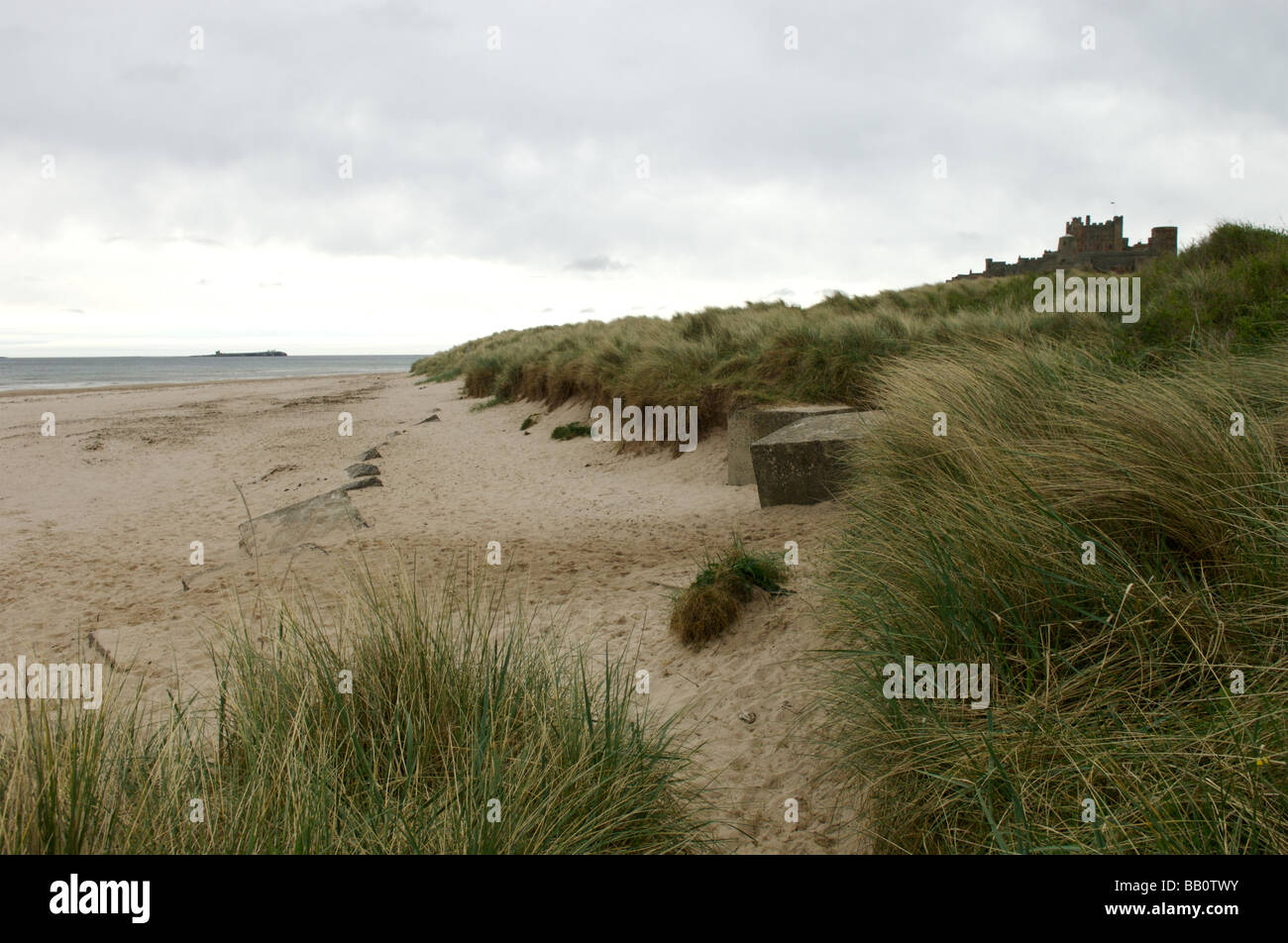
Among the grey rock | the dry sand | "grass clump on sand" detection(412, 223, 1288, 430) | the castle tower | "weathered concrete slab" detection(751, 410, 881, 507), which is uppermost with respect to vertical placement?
the castle tower

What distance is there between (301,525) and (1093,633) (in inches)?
285

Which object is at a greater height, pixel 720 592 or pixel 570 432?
pixel 570 432

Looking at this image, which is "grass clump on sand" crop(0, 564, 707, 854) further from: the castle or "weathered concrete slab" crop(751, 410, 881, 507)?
the castle

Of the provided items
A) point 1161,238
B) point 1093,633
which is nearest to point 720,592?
point 1093,633

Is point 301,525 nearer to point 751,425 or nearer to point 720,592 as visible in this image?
point 720,592

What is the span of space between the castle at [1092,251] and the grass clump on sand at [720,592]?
30335 mm

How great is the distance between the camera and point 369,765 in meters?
2.75

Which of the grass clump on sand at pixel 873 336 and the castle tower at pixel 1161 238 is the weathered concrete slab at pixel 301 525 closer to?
the grass clump on sand at pixel 873 336

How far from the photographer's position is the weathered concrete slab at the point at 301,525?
7.54 meters

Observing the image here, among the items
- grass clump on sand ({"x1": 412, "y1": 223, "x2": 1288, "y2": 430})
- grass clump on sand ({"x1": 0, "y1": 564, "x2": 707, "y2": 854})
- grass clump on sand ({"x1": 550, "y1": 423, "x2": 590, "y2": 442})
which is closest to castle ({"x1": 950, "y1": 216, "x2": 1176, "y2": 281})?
grass clump on sand ({"x1": 412, "y1": 223, "x2": 1288, "y2": 430})

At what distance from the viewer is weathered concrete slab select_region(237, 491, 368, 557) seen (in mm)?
7543

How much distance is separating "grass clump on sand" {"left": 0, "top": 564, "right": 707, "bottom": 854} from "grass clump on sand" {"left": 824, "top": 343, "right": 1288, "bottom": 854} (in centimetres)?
94
